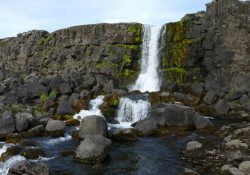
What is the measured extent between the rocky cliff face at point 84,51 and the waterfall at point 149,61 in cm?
114

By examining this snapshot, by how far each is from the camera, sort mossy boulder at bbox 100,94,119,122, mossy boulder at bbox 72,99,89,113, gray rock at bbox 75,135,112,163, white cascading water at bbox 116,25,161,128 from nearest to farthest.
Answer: gray rock at bbox 75,135,112,163, mossy boulder at bbox 100,94,119,122, mossy boulder at bbox 72,99,89,113, white cascading water at bbox 116,25,161,128

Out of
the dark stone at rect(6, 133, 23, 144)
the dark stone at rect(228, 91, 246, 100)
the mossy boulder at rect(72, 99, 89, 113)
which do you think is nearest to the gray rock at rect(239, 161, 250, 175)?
the dark stone at rect(6, 133, 23, 144)

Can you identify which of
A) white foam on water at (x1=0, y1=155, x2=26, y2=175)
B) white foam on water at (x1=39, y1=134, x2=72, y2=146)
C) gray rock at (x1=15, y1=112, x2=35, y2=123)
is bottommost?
white foam on water at (x1=0, y1=155, x2=26, y2=175)

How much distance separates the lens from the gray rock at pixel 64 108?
45.8 m

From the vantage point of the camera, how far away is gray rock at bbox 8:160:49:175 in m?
24.1

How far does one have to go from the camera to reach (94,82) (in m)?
57.2

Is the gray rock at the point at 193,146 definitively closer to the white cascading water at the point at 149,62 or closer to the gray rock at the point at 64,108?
the gray rock at the point at 64,108

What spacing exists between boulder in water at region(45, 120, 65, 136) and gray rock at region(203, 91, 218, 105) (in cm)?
1999

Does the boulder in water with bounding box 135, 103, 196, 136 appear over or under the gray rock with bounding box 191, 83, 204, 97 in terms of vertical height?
under

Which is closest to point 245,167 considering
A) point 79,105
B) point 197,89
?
point 79,105

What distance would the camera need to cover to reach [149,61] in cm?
6131

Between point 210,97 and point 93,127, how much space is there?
20441 mm

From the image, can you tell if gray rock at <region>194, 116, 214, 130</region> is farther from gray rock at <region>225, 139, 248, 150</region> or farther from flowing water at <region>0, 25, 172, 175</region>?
gray rock at <region>225, 139, 248, 150</region>

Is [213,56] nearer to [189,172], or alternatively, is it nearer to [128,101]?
[128,101]
